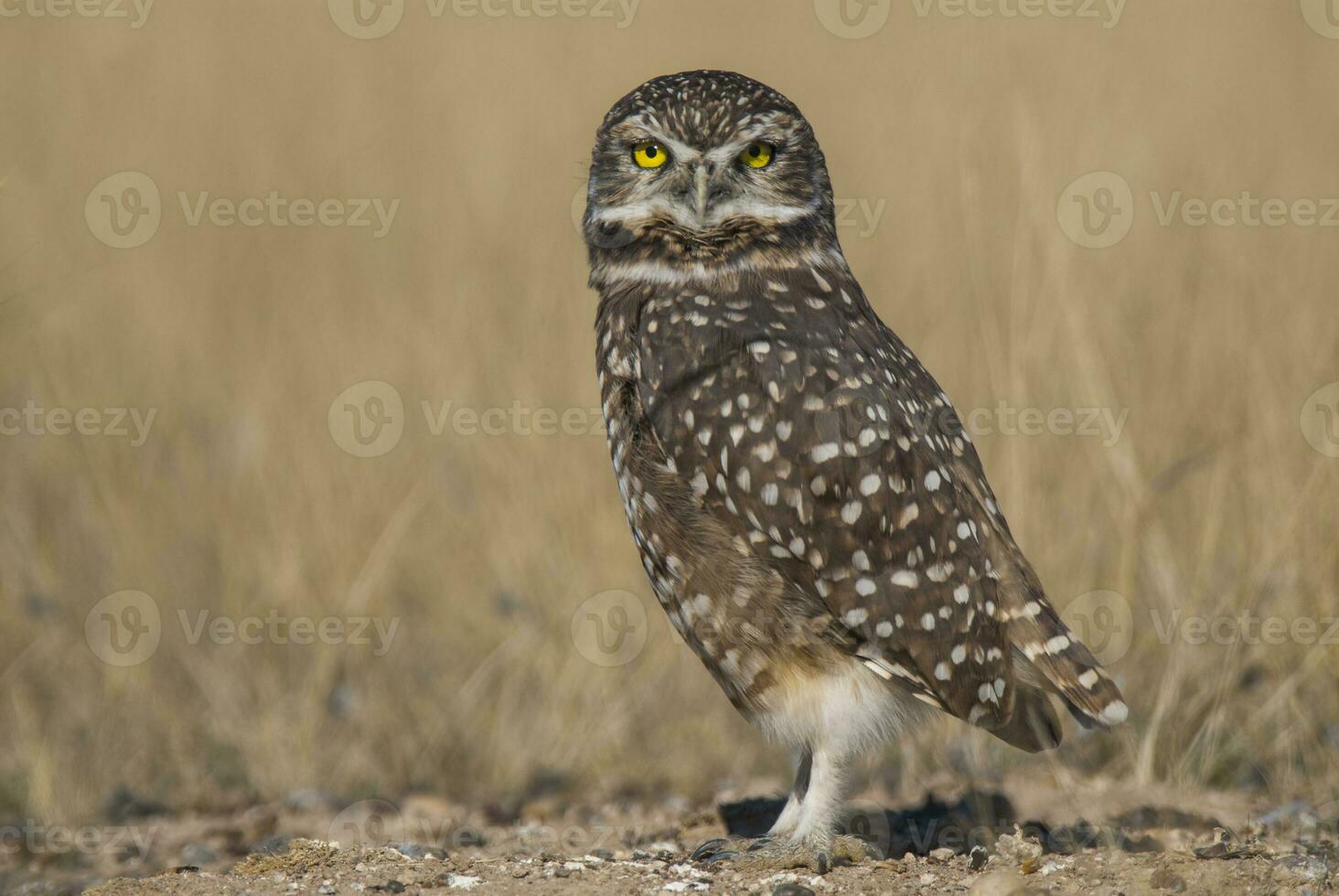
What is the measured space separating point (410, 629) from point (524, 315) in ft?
5.59

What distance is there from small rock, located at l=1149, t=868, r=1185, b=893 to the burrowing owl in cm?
50

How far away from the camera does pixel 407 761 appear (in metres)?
5.98

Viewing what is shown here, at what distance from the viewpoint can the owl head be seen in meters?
4.47

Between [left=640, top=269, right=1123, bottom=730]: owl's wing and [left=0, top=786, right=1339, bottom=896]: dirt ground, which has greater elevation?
[left=640, top=269, right=1123, bottom=730]: owl's wing

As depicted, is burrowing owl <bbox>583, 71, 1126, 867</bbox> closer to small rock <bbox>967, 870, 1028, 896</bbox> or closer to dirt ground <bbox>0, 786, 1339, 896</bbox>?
dirt ground <bbox>0, 786, 1339, 896</bbox>


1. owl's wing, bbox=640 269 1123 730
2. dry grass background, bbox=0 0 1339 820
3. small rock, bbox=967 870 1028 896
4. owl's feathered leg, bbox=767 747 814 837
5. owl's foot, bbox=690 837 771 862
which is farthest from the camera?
dry grass background, bbox=0 0 1339 820

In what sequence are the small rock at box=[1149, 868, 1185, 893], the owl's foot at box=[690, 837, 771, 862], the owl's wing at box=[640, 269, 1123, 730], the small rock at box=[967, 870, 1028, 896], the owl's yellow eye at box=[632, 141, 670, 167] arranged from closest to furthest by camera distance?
the small rock at box=[967, 870, 1028, 896]
the small rock at box=[1149, 868, 1185, 893]
the owl's wing at box=[640, 269, 1123, 730]
the owl's foot at box=[690, 837, 771, 862]
the owl's yellow eye at box=[632, 141, 670, 167]

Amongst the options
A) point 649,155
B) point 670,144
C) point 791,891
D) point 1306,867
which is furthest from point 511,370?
point 1306,867

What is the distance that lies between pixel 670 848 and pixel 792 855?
0.71 metres

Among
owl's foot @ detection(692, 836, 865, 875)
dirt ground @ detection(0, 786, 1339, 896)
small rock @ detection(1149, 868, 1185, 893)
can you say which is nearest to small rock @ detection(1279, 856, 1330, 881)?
dirt ground @ detection(0, 786, 1339, 896)

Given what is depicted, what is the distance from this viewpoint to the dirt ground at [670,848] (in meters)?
3.90

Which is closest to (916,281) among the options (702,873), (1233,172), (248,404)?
(1233,172)

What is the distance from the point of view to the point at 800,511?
4105 mm

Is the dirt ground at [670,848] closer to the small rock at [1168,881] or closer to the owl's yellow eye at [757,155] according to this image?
the small rock at [1168,881]
